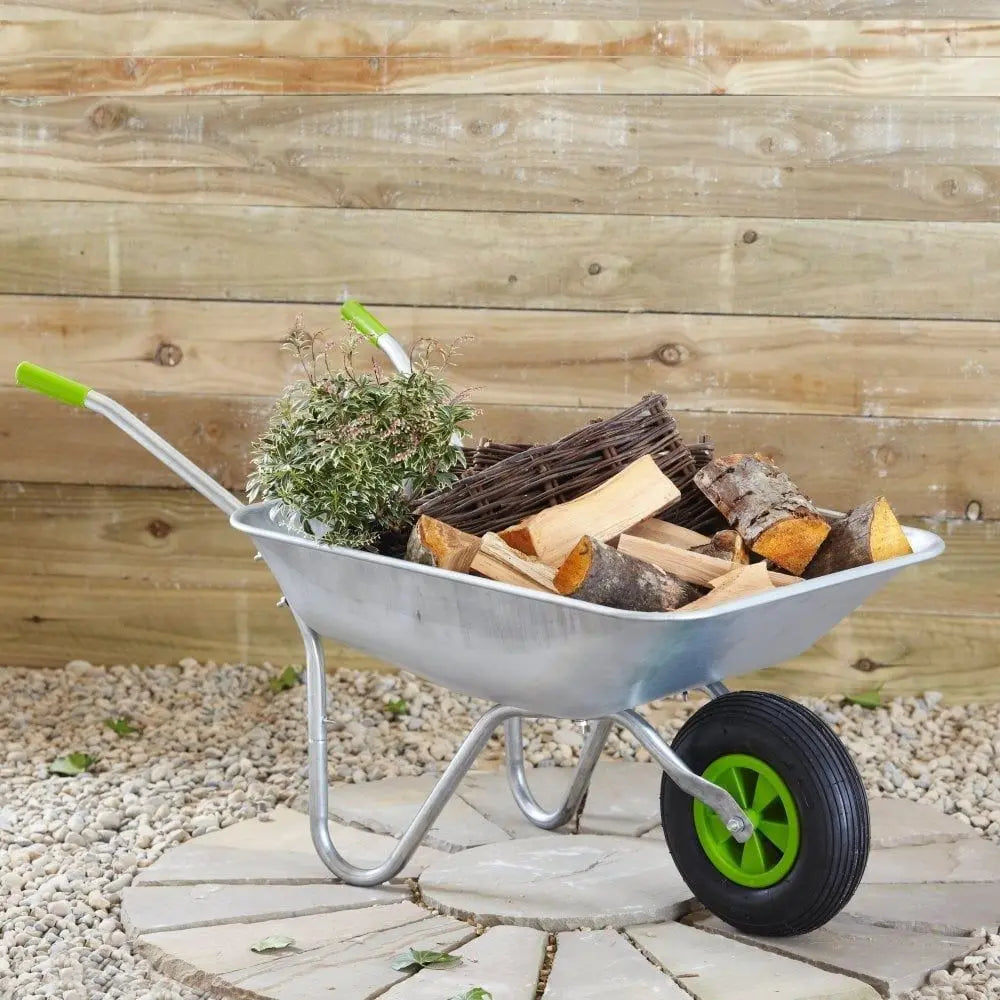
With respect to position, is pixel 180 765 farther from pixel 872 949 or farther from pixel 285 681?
pixel 872 949

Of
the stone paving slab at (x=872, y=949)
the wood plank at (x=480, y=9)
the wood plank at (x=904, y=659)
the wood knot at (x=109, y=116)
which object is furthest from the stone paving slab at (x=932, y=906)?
the wood knot at (x=109, y=116)

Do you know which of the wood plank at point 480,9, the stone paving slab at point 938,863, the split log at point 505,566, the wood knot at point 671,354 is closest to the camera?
the split log at point 505,566

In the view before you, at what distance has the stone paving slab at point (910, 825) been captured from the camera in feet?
7.27

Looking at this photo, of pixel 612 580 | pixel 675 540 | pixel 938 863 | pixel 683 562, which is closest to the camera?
pixel 612 580

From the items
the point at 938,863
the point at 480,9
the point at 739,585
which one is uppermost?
the point at 480,9

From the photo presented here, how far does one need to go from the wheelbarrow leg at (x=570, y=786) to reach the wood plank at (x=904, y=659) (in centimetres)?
81

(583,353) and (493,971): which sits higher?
(583,353)

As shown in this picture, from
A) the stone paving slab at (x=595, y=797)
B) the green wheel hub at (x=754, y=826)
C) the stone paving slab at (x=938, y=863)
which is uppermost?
the green wheel hub at (x=754, y=826)

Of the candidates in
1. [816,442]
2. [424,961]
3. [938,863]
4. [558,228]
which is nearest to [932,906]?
[938,863]

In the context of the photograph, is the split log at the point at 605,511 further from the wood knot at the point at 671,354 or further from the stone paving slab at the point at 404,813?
the wood knot at the point at 671,354

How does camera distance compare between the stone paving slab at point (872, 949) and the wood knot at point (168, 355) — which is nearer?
the stone paving slab at point (872, 949)

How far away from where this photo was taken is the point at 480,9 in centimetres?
289

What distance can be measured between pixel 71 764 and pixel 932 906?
1622mm

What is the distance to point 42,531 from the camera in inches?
125
